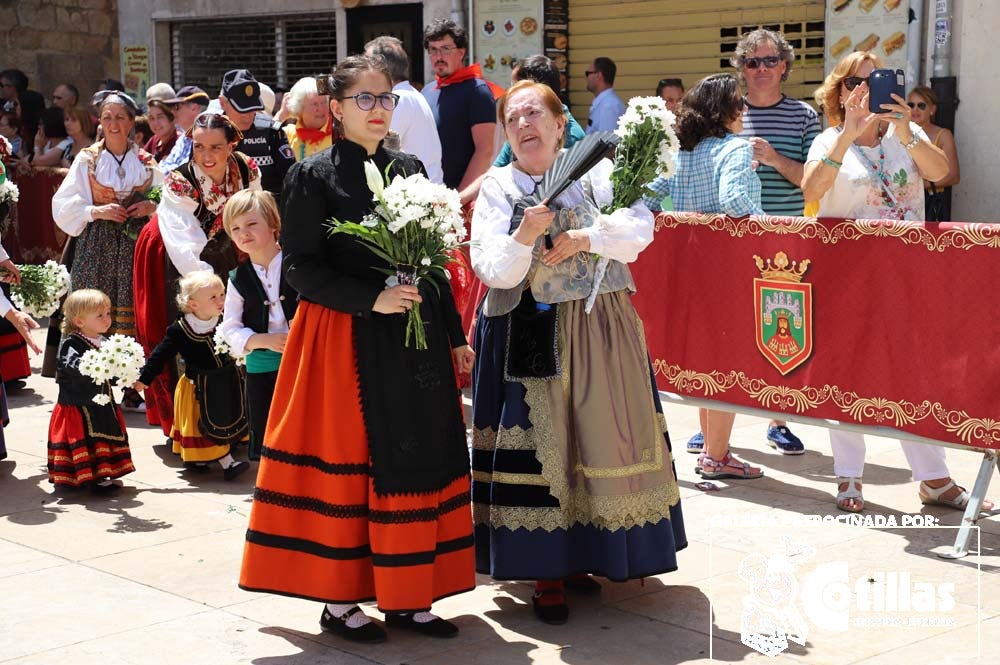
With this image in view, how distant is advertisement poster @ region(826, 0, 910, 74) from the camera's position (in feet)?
36.3

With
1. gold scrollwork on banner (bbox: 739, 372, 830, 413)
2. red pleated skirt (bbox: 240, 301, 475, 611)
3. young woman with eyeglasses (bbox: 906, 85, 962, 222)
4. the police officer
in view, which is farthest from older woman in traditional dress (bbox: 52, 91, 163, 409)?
young woman with eyeglasses (bbox: 906, 85, 962, 222)

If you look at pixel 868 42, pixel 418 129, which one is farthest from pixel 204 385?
pixel 868 42

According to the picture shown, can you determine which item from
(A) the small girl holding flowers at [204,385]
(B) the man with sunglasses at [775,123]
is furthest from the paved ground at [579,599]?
(B) the man with sunglasses at [775,123]

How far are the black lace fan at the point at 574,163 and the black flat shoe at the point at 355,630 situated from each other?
1468 millimetres

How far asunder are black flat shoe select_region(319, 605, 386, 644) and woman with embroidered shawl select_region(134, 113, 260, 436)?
308 centimetres

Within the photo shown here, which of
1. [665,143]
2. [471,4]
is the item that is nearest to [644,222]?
[665,143]

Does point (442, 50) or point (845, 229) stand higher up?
point (442, 50)

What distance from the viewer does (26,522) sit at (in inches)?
248

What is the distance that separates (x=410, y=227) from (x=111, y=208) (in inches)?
177

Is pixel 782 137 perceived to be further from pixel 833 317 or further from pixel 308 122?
pixel 308 122

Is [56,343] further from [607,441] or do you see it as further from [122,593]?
[607,441]

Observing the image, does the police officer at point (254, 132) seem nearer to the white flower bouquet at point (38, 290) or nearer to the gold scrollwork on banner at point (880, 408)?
the white flower bouquet at point (38, 290)

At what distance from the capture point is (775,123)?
24.2 feet

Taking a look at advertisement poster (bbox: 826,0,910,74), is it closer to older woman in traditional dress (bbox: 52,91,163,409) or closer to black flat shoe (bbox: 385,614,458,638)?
older woman in traditional dress (bbox: 52,91,163,409)
